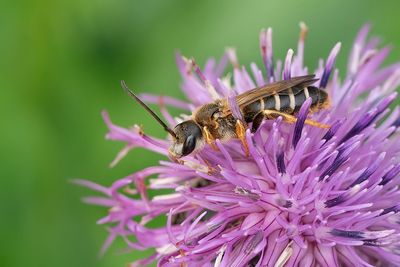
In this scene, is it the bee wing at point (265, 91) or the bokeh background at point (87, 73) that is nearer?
the bee wing at point (265, 91)

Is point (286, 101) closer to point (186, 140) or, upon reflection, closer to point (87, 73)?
point (186, 140)

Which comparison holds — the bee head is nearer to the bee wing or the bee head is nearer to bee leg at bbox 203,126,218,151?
bee leg at bbox 203,126,218,151

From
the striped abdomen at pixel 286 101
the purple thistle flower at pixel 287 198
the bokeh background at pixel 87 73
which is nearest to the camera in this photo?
the purple thistle flower at pixel 287 198

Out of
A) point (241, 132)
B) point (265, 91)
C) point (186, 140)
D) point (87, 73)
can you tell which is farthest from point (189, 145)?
point (87, 73)

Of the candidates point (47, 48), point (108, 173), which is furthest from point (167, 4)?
point (108, 173)

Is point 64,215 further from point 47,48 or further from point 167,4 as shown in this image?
point 167,4

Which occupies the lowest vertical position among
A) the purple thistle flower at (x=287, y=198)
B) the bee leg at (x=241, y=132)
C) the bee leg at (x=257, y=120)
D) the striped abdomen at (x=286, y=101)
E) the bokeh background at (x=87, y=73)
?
the purple thistle flower at (x=287, y=198)

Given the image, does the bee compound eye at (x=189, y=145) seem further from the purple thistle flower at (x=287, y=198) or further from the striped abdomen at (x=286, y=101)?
the striped abdomen at (x=286, y=101)

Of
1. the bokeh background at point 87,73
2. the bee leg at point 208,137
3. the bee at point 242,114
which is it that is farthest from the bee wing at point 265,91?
the bokeh background at point 87,73
